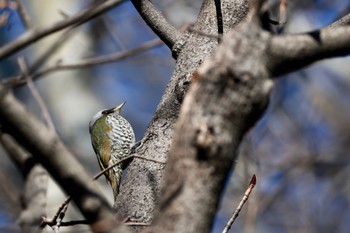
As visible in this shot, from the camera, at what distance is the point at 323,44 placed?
6.20ft

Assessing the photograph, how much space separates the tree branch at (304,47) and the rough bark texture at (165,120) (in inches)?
40.2

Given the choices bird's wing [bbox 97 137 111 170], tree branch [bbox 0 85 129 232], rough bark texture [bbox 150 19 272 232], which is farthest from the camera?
bird's wing [bbox 97 137 111 170]

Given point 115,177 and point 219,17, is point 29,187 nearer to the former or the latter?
point 219,17

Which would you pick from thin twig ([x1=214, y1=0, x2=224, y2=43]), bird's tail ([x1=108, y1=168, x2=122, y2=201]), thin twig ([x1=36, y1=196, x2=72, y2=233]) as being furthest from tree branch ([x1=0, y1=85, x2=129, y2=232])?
bird's tail ([x1=108, y1=168, x2=122, y2=201])

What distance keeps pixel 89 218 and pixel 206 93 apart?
440 millimetres

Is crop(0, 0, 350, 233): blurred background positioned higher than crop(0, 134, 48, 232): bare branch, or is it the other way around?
crop(0, 0, 350, 233): blurred background

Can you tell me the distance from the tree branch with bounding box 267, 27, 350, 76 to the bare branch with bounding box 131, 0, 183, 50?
52.6 inches

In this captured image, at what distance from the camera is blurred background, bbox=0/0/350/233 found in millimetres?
7320

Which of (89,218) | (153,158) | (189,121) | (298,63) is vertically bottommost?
(89,218)

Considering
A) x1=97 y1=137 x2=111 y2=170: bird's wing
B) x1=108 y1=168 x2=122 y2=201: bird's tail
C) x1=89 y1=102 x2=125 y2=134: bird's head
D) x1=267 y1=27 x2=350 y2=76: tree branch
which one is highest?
x1=89 y1=102 x2=125 y2=134: bird's head

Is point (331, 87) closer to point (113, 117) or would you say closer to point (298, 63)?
point (113, 117)

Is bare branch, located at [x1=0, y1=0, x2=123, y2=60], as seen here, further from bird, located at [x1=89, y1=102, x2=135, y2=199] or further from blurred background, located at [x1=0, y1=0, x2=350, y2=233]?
blurred background, located at [x1=0, y1=0, x2=350, y2=233]

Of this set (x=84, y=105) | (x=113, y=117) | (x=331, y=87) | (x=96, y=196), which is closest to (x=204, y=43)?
(x=96, y=196)

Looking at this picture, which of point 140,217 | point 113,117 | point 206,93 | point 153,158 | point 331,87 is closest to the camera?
point 206,93
